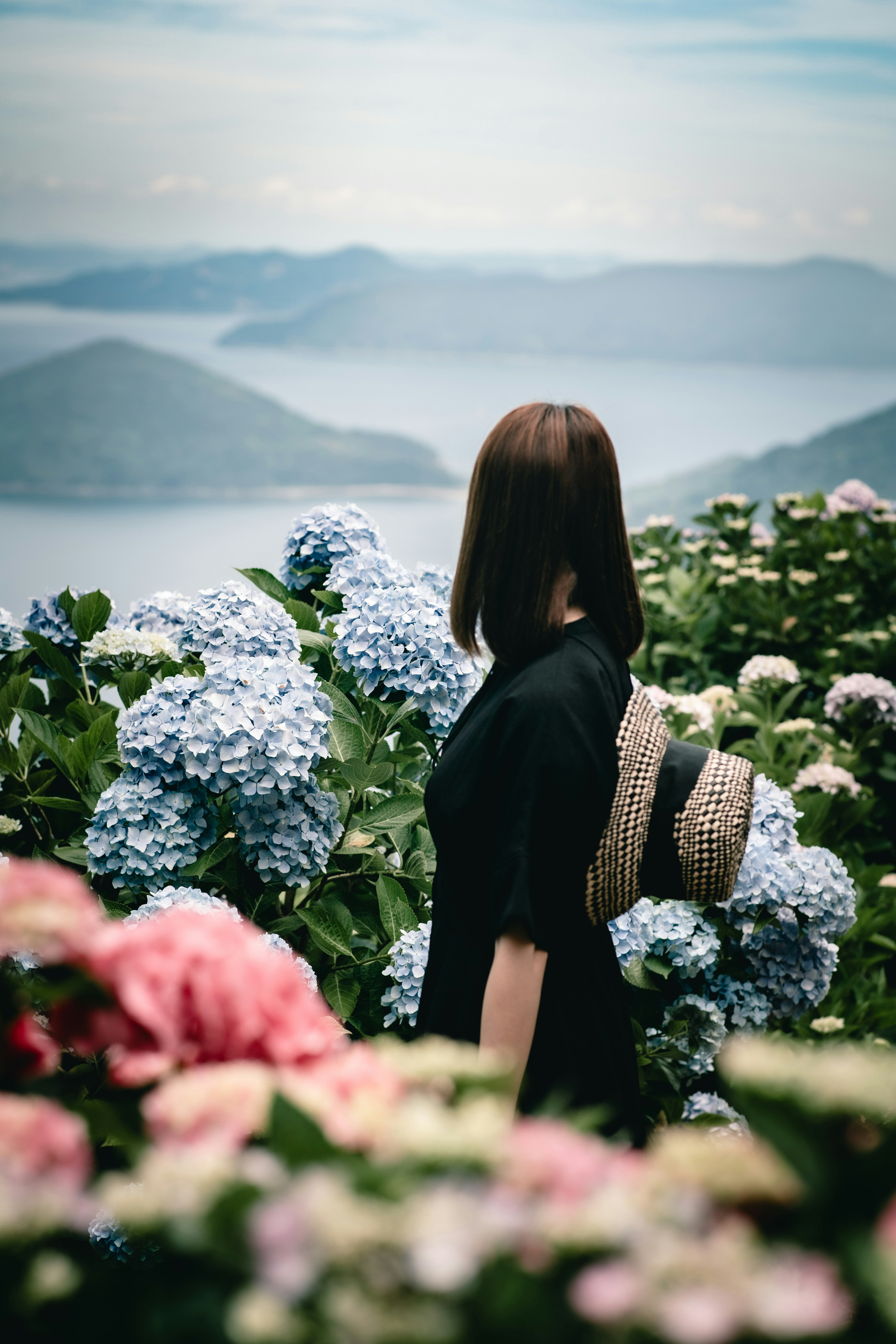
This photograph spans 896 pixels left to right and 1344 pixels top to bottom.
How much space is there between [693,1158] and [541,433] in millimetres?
932

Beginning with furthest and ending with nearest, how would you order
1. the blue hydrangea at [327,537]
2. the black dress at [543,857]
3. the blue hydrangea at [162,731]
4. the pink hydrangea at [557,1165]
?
the blue hydrangea at [327,537] < the blue hydrangea at [162,731] < the black dress at [543,857] < the pink hydrangea at [557,1165]

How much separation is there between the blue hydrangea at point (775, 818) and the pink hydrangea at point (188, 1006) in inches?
64.5

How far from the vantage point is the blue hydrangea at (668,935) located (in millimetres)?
1910

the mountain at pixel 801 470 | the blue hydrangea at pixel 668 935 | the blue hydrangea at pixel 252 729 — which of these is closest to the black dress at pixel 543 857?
the blue hydrangea at pixel 252 729

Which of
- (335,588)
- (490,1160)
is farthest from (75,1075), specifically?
(490,1160)

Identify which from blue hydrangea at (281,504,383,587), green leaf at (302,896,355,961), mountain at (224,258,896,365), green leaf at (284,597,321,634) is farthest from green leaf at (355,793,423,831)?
mountain at (224,258,896,365)

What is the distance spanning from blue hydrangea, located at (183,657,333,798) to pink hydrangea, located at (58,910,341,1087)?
3.11 feet

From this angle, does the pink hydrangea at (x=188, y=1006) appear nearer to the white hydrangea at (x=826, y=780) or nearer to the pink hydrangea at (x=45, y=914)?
the pink hydrangea at (x=45, y=914)

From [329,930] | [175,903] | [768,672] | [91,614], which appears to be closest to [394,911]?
[329,930]

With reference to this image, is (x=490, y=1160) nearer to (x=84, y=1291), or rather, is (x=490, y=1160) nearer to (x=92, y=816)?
(x=84, y=1291)

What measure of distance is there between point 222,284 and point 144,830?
614cm

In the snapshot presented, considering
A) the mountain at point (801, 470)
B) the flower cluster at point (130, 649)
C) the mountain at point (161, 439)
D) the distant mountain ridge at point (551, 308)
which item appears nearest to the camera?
the flower cluster at point (130, 649)

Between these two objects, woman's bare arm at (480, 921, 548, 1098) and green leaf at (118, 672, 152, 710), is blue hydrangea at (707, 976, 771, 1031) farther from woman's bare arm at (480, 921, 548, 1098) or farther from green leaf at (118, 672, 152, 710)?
green leaf at (118, 672, 152, 710)

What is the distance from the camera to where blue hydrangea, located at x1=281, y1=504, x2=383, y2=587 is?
2.13m
